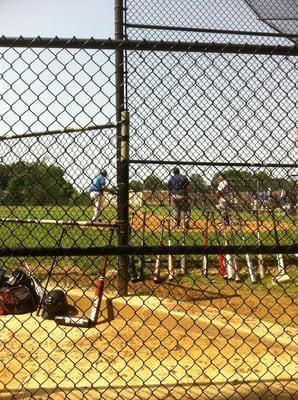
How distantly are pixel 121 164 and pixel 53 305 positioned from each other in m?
1.74

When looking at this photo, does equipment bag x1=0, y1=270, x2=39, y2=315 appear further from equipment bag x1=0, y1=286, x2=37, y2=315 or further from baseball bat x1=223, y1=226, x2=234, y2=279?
baseball bat x1=223, y1=226, x2=234, y2=279

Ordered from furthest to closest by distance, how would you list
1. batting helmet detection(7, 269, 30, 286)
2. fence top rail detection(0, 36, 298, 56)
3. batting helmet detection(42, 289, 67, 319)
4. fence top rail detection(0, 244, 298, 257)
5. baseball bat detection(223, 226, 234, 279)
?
baseball bat detection(223, 226, 234, 279) → batting helmet detection(7, 269, 30, 286) → batting helmet detection(42, 289, 67, 319) → fence top rail detection(0, 36, 298, 56) → fence top rail detection(0, 244, 298, 257)

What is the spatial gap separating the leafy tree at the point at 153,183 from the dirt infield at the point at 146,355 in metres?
1.28

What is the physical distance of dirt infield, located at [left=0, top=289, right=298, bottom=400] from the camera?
12.2ft

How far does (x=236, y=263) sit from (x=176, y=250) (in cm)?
492

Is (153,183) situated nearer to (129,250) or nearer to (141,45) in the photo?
(141,45)

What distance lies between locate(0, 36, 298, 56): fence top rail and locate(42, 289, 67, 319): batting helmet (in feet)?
10.8

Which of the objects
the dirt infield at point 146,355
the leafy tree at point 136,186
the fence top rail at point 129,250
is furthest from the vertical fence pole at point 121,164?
the fence top rail at point 129,250

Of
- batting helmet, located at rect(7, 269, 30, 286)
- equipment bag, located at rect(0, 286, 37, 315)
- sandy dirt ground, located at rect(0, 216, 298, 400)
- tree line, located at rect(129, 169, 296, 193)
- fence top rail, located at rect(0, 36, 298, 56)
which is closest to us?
fence top rail, located at rect(0, 36, 298, 56)

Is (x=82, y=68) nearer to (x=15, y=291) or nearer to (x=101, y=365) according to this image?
(x=101, y=365)

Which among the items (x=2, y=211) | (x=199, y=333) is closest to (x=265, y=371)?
(x=199, y=333)

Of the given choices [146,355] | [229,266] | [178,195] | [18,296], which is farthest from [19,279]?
[229,266]

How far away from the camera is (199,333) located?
4984 millimetres

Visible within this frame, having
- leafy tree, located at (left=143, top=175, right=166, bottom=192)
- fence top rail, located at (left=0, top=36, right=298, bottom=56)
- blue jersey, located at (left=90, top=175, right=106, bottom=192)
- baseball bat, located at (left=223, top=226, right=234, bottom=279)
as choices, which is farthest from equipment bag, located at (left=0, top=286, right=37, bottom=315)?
fence top rail, located at (left=0, top=36, right=298, bottom=56)
